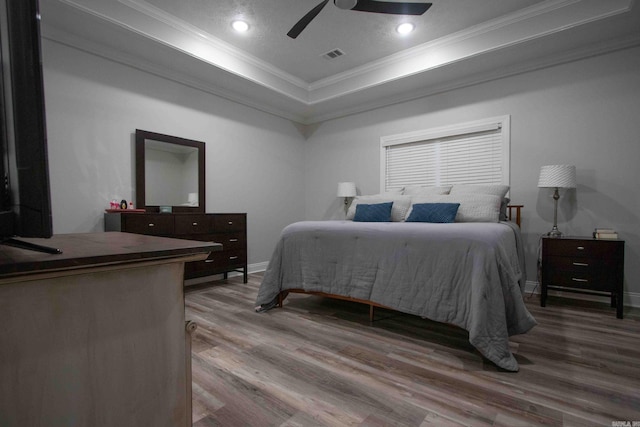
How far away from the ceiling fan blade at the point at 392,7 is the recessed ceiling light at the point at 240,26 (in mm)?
1302

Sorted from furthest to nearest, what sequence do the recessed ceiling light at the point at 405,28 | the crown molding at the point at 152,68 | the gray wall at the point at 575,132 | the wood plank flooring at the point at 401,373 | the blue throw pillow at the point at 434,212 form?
the recessed ceiling light at the point at 405,28 < the blue throw pillow at the point at 434,212 < the gray wall at the point at 575,132 < the crown molding at the point at 152,68 < the wood plank flooring at the point at 401,373

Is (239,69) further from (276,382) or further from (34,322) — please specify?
(34,322)

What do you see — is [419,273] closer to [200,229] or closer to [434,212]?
[434,212]

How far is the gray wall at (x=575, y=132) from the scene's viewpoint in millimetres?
2873

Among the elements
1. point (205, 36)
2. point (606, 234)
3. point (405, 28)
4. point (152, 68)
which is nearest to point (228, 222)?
point (152, 68)

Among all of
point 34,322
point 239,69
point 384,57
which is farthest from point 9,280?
point 384,57

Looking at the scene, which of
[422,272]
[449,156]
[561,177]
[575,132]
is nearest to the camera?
[422,272]

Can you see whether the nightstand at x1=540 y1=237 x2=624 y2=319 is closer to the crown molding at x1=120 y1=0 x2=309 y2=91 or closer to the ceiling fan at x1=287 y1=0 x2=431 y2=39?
the ceiling fan at x1=287 y1=0 x2=431 y2=39

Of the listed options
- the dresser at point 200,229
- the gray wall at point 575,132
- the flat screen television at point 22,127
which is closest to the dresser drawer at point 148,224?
the dresser at point 200,229

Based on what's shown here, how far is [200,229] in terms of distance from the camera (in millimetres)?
3354

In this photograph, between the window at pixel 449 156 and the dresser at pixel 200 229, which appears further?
the window at pixel 449 156

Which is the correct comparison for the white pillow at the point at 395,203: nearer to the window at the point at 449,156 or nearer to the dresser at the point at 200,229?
the window at the point at 449,156

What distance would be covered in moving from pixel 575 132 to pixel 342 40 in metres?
2.61

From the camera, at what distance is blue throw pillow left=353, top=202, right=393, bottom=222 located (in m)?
3.41
